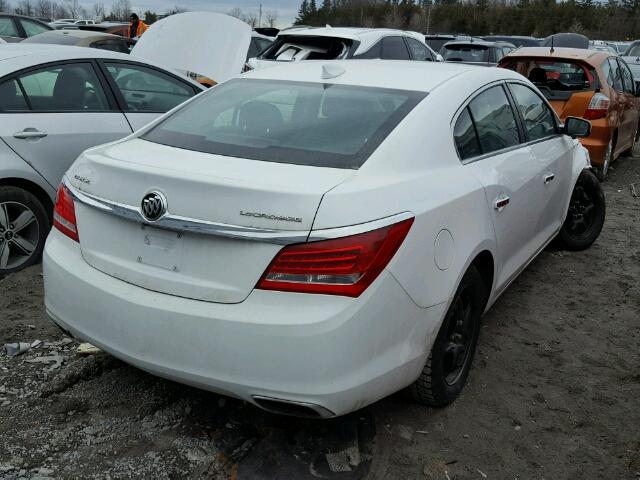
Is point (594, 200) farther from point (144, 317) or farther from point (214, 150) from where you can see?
point (144, 317)

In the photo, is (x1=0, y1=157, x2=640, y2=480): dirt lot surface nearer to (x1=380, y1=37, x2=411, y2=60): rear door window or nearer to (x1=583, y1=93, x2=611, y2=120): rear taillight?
(x1=583, y1=93, x2=611, y2=120): rear taillight

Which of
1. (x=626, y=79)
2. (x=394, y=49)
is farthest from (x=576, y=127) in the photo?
(x=626, y=79)

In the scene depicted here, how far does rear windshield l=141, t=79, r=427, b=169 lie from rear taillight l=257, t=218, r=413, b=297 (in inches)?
18.2

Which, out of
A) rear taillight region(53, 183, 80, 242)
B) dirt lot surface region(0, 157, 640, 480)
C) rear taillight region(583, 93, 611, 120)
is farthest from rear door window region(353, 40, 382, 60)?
rear taillight region(53, 183, 80, 242)

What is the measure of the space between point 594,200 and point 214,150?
3.86 meters

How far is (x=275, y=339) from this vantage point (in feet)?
8.02

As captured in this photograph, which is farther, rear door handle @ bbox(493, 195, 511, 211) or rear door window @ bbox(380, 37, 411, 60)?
rear door window @ bbox(380, 37, 411, 60)

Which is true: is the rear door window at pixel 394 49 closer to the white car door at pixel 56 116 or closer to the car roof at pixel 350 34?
the car roof at pixel 350 34

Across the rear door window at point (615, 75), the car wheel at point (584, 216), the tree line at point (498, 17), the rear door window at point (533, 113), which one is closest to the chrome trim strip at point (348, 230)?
the rear door window at point (533, 113)

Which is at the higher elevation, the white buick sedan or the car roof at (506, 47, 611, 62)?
the car roof at (506, 47, 611, 62)

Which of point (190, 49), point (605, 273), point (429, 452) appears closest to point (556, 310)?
point (605, 273)

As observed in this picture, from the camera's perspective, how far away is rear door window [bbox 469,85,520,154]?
3611mm

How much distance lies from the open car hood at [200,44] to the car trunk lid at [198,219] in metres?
3.98

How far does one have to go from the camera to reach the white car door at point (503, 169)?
3428 mm
